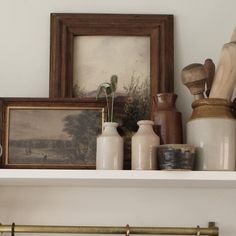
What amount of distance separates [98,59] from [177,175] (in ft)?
1.23

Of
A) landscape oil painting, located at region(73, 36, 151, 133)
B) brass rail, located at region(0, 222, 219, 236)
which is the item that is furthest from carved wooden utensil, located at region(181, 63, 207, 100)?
brass rail, located at region(0, 222, 219, 236)

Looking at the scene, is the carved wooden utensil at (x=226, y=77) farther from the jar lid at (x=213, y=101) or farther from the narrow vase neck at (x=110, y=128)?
the narrow vase neck at (x=110, y=128)

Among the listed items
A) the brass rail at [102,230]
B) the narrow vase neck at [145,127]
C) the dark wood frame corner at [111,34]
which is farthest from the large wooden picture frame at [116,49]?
the brass rail at [102,230]

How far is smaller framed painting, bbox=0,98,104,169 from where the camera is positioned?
1.09m

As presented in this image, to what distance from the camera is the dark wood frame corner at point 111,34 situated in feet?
3.84

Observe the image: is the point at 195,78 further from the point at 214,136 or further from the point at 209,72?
the point at 214,136

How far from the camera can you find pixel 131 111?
116 centimetres

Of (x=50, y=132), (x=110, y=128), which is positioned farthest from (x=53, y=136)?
(x=110, y=128)

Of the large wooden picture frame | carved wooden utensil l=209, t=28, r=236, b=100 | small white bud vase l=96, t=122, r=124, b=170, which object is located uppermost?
the large wooden picture frame

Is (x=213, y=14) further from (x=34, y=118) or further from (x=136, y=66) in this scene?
(x=34, y=118)

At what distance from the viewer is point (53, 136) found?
3.60ft

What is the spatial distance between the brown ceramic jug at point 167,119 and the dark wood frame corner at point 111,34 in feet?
0.27

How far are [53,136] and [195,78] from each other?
1.12 ft

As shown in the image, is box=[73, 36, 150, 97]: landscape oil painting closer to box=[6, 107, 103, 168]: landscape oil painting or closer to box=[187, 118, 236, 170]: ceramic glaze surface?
box=[6, 107, 103, 168]: landscape oil painting
